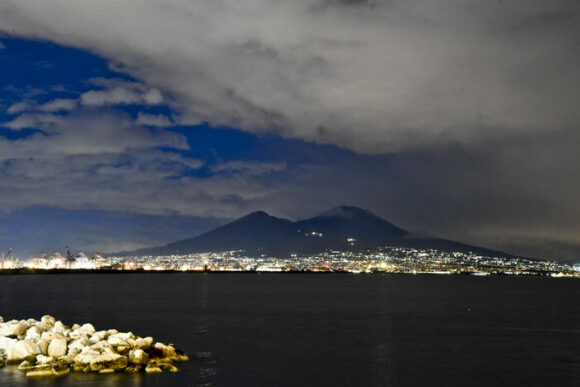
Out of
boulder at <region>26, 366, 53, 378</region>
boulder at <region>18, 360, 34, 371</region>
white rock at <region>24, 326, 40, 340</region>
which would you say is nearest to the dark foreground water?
boulder at <region>18, 360, 34, 371</region>

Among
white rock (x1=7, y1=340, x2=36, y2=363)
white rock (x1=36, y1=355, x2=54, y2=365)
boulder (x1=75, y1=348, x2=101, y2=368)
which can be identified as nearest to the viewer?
boulder (x1=75, y1=348, x2=101, y2=368)

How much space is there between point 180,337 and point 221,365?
13123 millimetres

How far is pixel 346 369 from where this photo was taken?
108 feet

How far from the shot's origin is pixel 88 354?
30609mm

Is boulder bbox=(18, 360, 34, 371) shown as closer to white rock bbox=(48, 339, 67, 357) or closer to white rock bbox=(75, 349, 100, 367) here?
white rock bbox=(48, 339, 67, 357)

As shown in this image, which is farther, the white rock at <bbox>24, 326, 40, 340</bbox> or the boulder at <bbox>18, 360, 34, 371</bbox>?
the white rock at <bbox>24, 326, 40, 340</bbox>

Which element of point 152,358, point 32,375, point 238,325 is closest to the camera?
point 32,375

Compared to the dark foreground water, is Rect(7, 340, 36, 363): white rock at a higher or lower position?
higher

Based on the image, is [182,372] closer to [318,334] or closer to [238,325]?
[318,334]

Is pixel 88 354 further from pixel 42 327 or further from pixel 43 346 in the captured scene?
pixel 42 327

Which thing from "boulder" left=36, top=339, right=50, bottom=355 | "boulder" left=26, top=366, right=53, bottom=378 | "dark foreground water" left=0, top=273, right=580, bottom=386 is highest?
"boulder" left=36, top=339, right=50, bottom=355

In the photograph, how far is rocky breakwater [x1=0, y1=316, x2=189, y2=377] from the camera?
2997 cm

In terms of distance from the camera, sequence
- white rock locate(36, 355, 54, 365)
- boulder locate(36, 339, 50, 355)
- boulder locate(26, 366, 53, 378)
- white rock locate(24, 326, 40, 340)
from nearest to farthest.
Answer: boulder locate(26, 366, 53, 378), white rock locate(36, 355, 54, 365), boulder locate(36, 339, 50, 355), white rock locate(24, 326, 40, 340)

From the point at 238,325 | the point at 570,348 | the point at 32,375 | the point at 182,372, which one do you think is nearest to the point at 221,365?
the point at 182,372
